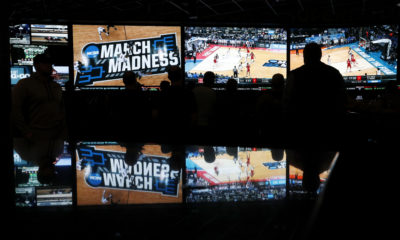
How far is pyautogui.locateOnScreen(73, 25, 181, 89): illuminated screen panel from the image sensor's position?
7.14m

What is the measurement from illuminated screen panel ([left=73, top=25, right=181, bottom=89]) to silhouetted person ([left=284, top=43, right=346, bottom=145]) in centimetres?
421

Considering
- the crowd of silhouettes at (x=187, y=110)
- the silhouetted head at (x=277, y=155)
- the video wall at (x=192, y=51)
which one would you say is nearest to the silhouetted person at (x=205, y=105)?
the crowd of silhouettes at (x=187, y=110)

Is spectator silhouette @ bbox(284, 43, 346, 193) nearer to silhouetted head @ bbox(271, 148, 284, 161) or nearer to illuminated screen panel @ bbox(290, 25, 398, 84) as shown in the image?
silhouetted head @ bbox(271, 148, 284, 161)

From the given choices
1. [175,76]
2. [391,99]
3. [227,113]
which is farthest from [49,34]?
[391,99]

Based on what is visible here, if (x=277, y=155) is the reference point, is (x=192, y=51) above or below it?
above

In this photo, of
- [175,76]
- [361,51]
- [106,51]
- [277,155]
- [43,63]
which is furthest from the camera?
[361,51]

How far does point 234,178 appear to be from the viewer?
100 cm

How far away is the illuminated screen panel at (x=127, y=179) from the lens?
2.40 feet

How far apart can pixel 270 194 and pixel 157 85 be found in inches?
258

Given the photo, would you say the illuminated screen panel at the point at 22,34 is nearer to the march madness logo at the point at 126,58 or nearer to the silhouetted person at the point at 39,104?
the march madness logo at the point at 126,58

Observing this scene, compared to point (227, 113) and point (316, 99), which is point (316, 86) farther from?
point (227, 113)

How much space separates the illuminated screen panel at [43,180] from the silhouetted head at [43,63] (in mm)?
2121

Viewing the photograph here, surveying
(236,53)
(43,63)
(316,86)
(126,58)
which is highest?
(236,53)

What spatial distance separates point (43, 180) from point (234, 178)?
1.54 feet
